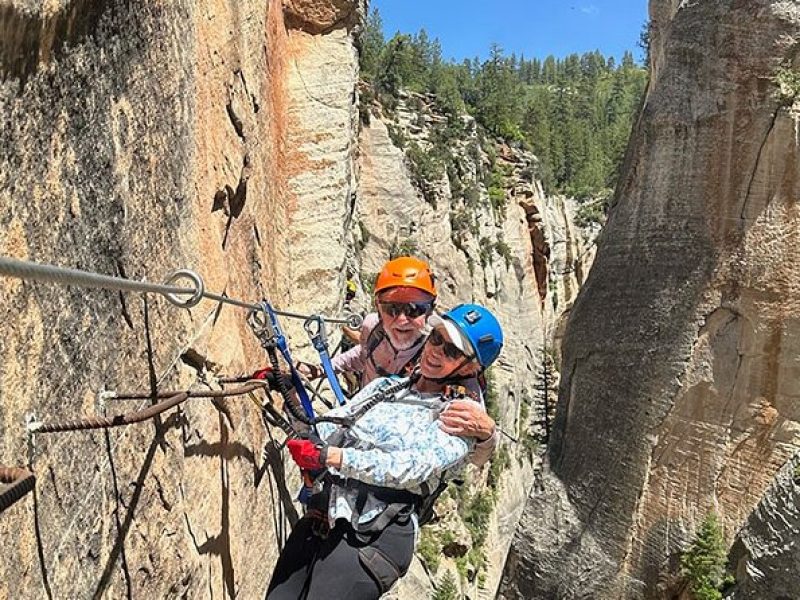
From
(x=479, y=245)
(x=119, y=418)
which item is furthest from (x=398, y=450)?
(x=479, y=245)

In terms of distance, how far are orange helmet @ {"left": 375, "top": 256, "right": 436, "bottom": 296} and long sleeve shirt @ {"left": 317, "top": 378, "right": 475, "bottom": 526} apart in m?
0.61

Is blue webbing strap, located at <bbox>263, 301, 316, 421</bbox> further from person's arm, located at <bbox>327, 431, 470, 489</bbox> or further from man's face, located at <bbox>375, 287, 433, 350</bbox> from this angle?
person's arm, located at <bbox>327, 431, 470, 489</bbox>

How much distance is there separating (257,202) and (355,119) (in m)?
2.65

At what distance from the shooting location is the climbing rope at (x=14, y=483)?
144cm

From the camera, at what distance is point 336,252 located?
19.8ft

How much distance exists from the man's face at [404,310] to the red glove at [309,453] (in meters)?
0.97

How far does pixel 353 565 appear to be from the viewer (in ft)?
8.73

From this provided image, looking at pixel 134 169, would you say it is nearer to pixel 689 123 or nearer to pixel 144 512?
pixel 144 512

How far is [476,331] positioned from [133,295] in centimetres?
124

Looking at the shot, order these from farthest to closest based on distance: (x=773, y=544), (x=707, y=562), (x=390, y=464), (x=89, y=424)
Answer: (x=707, y=562) < (x=773, y=544) < (x=390, y=464) < (x=89, y=424)

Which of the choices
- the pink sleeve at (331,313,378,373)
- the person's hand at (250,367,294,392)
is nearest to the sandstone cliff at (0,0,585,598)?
the person's hand at (250,367,294,392)

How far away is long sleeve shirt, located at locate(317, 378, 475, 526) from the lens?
2.49m

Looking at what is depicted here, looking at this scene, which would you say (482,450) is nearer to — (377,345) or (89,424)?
(377,345)

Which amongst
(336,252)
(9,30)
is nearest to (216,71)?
(9,30)
